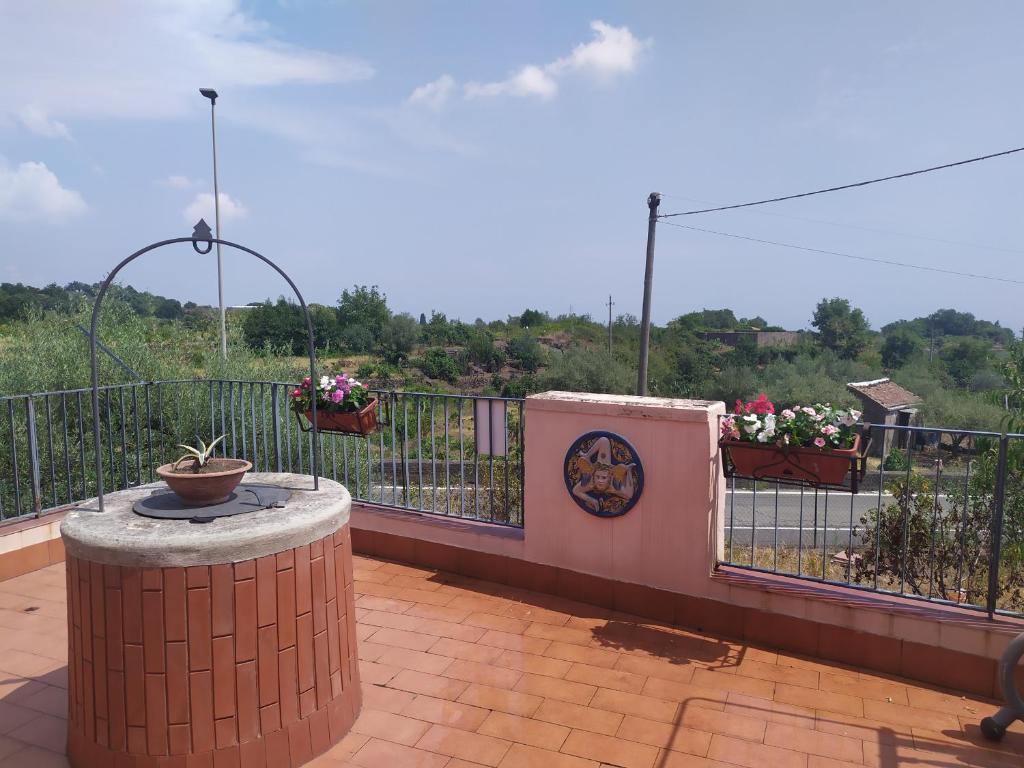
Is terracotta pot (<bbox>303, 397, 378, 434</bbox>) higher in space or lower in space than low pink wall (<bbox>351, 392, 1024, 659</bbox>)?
higher

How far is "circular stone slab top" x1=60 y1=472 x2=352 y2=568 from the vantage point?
7.39 feet

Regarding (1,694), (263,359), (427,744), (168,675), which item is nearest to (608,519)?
(427,744)

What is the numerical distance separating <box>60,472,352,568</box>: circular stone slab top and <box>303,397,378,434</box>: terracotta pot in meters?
1.68

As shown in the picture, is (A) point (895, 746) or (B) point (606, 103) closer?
(A) point (895, 746)

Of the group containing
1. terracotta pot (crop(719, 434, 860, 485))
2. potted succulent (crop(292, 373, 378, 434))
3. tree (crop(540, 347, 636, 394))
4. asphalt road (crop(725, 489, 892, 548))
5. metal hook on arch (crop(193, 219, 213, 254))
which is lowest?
asphalt road (crop(725, 489, 892, 548))

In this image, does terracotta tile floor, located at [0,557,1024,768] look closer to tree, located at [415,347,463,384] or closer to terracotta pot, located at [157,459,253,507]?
terracotta pot, located at [157,459,253,507]

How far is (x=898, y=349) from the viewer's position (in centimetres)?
5806

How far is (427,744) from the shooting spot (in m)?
2.72

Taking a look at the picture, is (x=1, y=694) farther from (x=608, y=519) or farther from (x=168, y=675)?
(x=608, y=519)

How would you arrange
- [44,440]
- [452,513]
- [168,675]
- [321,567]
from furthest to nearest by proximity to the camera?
[44,440], [452,513], [321,567], [168,675]

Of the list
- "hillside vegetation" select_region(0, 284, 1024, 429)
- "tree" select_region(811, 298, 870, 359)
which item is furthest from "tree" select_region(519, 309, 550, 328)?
"tree" select_region(811, 298, 870, 359)

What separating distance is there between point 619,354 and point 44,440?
40.1 metres

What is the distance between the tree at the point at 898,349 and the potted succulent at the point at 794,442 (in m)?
58.2

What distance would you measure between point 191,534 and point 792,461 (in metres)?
2.66
